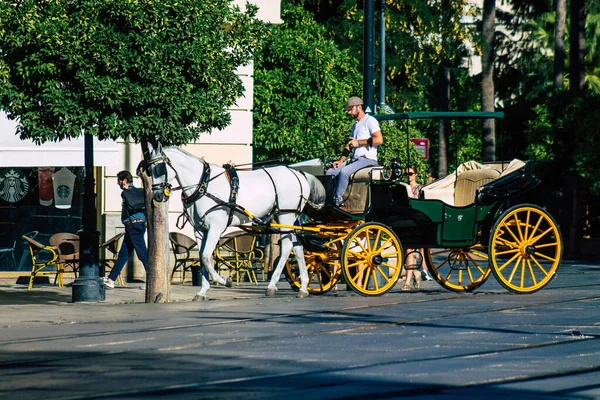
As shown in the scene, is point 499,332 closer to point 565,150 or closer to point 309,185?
point 309,185

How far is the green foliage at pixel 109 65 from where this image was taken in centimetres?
1496

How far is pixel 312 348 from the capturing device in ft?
33.2

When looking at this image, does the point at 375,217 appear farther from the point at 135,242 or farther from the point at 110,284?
the point at 110,284

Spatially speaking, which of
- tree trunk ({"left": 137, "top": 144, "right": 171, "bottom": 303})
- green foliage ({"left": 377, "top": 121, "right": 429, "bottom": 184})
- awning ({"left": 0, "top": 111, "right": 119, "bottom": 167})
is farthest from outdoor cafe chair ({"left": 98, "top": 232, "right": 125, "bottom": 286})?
green foliage ({"left": 377, "top": 121, "right": 429, "bottom": 184})

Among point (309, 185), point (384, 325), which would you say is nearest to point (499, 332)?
point (384, 325)

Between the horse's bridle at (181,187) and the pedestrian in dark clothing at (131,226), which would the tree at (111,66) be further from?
the pedestrian in dark clothing at (131,226)

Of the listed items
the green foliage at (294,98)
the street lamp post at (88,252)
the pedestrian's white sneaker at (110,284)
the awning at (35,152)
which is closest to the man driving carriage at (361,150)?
the street lamp post at (88,252)

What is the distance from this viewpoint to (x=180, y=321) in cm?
1284

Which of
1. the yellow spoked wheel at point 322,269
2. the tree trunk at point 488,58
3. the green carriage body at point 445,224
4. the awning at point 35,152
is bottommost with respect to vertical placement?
the yellow spoked wheel at point 322,269

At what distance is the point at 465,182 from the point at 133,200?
5.70 m

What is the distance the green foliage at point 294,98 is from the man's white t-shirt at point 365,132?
9.85 meters

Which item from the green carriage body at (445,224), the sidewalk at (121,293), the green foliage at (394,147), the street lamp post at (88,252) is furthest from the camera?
the green foliage at (394,147)

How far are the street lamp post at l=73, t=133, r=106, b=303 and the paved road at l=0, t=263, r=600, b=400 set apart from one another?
3.38 feet

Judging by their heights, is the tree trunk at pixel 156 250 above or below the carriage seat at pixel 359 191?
below
